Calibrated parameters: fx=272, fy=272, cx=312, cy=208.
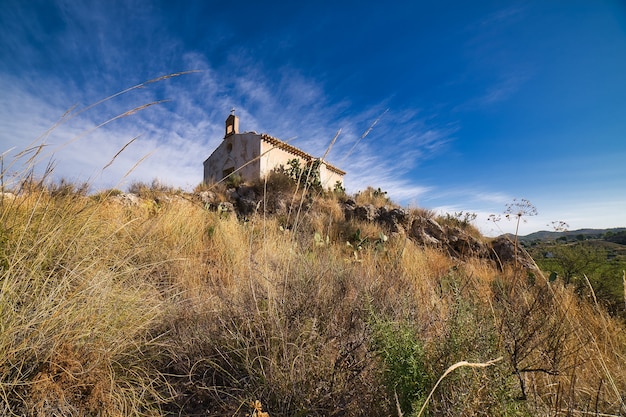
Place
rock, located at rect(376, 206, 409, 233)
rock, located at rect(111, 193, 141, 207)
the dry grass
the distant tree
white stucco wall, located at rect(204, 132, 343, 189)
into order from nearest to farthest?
the dry grass, the distant tree, rock, located at rect(111, 193, 141, 207), rock, located at rect(376, 206, 409, 233), white stucco wall, located at rect(204, 132, 343, 189)

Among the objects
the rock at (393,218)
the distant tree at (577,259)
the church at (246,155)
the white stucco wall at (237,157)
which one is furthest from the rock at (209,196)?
the distant tree at (577,259)

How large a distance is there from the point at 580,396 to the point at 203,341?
1702 millimetres

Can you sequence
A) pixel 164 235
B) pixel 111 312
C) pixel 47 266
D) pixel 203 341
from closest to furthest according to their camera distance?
pixel 111 312
pixel 203 341
pixel 47 266
pixel 164 235

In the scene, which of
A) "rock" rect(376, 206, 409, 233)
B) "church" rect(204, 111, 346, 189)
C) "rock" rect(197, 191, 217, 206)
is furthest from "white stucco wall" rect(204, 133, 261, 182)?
"rock" rect(376, 206, 409, 233)

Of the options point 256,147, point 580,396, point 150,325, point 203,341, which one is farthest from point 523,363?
point 256,147

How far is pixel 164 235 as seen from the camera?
305 cm

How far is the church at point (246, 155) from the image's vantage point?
11.5 meters

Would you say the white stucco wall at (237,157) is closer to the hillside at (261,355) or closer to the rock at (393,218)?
the rock at (393,218)

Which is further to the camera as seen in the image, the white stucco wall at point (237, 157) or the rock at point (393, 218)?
the white stucco wall at point (237, 157)

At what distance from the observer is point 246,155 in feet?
39.3

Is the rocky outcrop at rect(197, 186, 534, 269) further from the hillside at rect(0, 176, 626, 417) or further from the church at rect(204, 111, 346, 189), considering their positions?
the hillside at rect(0, 176, 626, 417)

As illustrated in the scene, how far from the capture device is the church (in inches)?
454

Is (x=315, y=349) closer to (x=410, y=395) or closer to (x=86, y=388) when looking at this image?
(x=410, y=395)

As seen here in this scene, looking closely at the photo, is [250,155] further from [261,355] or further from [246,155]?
[261,355]
